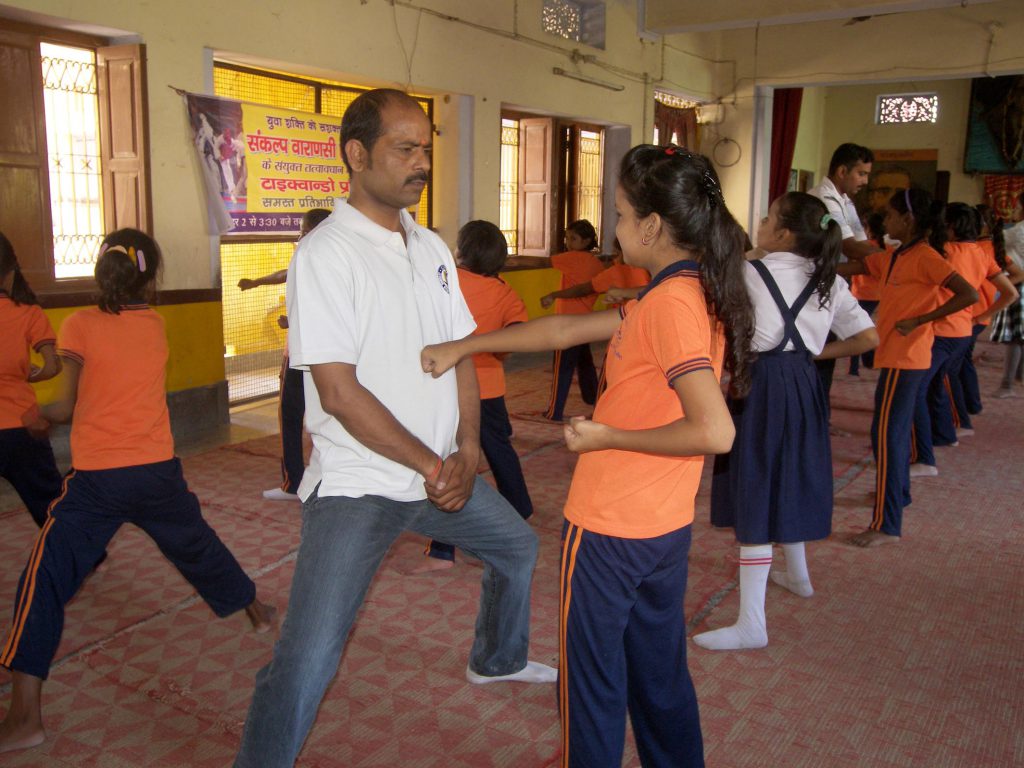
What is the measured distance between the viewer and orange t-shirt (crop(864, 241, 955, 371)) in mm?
3816

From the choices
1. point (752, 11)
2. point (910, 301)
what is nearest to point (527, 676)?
point (910, 301)

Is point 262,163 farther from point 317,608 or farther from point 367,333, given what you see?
point 317,608

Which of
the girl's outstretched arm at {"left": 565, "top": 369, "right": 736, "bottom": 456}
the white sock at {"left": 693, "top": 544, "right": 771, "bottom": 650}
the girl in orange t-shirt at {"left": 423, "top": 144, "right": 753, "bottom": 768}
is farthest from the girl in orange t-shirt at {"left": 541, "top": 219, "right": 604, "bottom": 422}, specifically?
the girl's outstretched arm at {"left": 565, "top": 369, "right": 736, "bottom": 456}

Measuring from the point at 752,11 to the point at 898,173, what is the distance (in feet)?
25.0

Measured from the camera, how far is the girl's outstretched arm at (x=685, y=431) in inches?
59.4

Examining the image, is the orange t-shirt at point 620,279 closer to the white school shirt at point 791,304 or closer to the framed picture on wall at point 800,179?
the white school shirt at point 791,304

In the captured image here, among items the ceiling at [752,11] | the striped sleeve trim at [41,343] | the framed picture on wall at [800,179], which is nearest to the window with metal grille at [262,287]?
the ceiling at [752,11]

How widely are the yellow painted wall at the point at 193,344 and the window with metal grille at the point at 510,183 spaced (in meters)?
3.55

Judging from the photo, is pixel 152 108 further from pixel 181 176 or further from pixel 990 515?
pixel 990 515

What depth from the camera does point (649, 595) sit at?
69.6 inches

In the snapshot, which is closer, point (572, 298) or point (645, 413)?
point (645, 413)

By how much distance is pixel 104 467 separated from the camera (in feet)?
7.83

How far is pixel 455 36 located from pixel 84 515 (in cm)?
581

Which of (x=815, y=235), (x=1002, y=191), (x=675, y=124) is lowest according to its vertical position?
(x=815, y=235)
